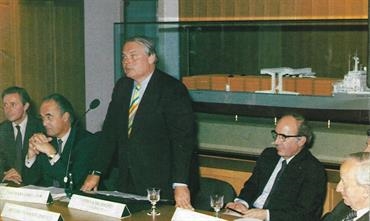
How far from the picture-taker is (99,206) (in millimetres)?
3207

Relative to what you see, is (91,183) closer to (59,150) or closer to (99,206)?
(59,150)

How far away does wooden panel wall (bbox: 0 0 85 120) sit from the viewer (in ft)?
19.8

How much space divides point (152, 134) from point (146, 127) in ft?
0.15

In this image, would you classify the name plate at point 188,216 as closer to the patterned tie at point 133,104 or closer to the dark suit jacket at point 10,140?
the patterned tie at point 133,104

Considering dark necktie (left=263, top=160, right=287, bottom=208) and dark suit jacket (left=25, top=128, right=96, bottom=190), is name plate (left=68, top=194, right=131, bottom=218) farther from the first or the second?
dark necktie (left=263, top=160, right=287, bottom=208)

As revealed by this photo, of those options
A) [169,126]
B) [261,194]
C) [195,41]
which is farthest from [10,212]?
[195,41]

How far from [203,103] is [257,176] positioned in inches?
59.3

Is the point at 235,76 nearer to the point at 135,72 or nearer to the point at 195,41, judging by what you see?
the point at 195,41

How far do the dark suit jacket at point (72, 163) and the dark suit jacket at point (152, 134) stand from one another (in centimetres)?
18

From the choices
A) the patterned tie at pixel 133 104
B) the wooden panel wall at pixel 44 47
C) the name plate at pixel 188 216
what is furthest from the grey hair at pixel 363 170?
the wooden panel wall at pixel 44 47

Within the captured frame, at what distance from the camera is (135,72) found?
12.0ft

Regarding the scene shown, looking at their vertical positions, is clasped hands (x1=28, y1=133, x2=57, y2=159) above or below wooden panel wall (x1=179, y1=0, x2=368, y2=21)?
below

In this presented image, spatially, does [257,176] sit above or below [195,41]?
below

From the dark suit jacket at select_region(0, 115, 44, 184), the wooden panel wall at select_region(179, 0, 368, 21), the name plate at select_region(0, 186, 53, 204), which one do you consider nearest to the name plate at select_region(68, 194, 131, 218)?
the name plate at select_region(0, 186, 53, 204)
